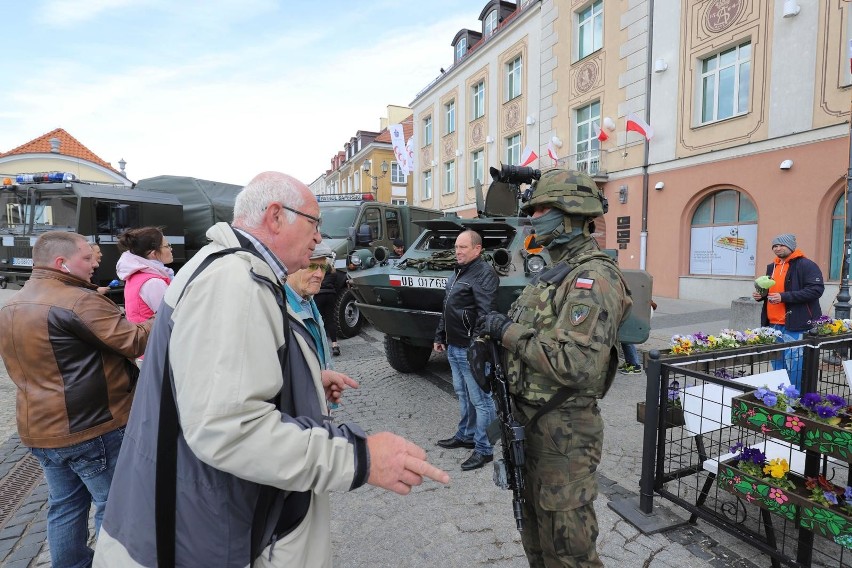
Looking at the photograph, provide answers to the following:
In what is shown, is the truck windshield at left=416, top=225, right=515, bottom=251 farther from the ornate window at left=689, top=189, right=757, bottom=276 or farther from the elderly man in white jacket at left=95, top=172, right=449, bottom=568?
the ornate window at left=689, top=189, right=757, bottom=276

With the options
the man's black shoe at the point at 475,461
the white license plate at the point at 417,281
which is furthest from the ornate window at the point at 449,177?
the man's black shoe at the point at 475,461

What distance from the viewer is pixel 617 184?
15180 millimetres

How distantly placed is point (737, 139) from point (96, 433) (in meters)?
13.7

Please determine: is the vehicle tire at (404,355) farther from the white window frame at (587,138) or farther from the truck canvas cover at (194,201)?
the white window frame at (587,138)

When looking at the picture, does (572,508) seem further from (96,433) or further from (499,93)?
(499,93)

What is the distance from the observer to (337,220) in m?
8.90

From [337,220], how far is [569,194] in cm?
724

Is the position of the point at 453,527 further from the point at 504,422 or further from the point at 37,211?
the point at 37,211

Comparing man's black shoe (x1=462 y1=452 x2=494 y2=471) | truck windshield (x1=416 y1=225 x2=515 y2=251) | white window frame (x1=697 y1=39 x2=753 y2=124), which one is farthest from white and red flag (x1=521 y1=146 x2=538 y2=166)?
man's black shoe (x1=462 y1=452 x2=494 y2=471)

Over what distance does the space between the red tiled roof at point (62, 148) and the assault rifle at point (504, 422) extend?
1832cm

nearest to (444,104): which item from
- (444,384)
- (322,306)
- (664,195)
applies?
(664,195)

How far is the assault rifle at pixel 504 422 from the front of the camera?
1.97 m

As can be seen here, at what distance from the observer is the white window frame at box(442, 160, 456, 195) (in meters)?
25.0

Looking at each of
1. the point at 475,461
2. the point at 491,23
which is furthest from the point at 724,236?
the point at 491,23
